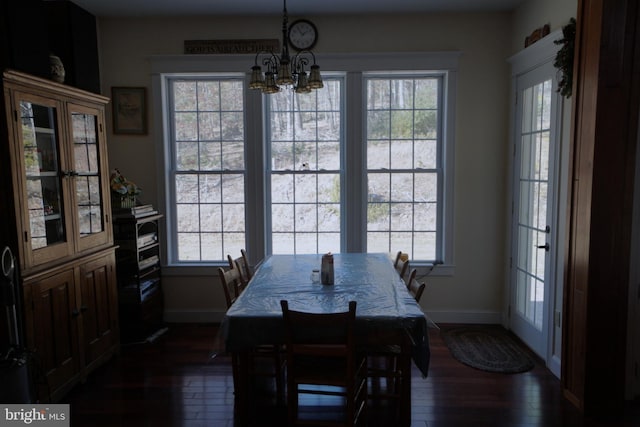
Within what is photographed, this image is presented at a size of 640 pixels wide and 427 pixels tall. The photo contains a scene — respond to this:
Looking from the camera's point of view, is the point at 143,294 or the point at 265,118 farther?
the point at 265,118

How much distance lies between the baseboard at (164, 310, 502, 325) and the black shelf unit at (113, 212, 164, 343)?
39 cm

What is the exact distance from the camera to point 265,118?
13.9ft

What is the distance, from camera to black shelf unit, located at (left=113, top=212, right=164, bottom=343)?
376 centimetres

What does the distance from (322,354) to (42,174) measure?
86.0 inches

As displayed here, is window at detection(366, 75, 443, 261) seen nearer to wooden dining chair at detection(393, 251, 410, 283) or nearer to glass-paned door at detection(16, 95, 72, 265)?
wooden dining chair at detection(393, 251, 410, 283)

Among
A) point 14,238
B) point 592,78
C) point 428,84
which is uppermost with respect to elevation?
point 428,84

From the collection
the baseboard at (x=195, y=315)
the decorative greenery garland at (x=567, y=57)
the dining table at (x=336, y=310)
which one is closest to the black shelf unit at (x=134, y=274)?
the baseboard at (x=195, y=315)

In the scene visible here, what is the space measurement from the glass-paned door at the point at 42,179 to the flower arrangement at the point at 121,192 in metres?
0.72

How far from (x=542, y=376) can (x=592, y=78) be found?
2.17 metres

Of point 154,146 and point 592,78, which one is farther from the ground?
point 592,78

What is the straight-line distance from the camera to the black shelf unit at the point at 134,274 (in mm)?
3756

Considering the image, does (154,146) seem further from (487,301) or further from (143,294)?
(487,301)

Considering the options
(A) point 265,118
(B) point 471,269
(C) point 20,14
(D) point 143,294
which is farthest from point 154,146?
(B) point 471,269

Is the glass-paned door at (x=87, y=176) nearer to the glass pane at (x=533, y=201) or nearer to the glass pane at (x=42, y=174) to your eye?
the glass pane at (x=42, y=174)
